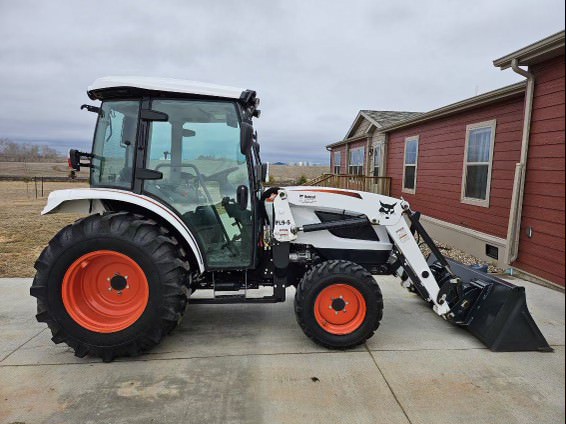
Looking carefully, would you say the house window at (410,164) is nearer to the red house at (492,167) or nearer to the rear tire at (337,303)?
the red house at (492,167)

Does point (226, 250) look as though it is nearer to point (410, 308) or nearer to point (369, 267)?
point (369, 267)

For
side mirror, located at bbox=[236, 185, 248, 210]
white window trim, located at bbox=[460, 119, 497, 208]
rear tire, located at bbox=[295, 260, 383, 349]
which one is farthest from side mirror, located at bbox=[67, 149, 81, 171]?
white window trim, located at bbox=[460, 119, 497, 208]

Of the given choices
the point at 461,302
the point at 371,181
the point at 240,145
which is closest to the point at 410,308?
the point at 461,302

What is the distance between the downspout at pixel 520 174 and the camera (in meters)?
5.45

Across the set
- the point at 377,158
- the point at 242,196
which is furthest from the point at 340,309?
the point at 377,158

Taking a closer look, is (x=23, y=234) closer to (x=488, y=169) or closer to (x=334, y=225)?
(x=334, y=225)

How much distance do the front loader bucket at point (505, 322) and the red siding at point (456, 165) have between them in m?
3.42

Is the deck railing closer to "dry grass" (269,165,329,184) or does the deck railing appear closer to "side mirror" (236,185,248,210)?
"dry grass" (269,165,329,184)

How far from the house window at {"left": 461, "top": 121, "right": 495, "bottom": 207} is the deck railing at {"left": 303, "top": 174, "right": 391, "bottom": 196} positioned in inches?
159

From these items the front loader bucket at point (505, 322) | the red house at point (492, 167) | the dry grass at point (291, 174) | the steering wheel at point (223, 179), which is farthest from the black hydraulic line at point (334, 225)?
the dry grass at point (291, 174)

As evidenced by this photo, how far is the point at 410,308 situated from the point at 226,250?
2.19 m

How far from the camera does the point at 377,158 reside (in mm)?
13461

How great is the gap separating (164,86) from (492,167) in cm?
584

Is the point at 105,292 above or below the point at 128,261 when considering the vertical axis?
below
